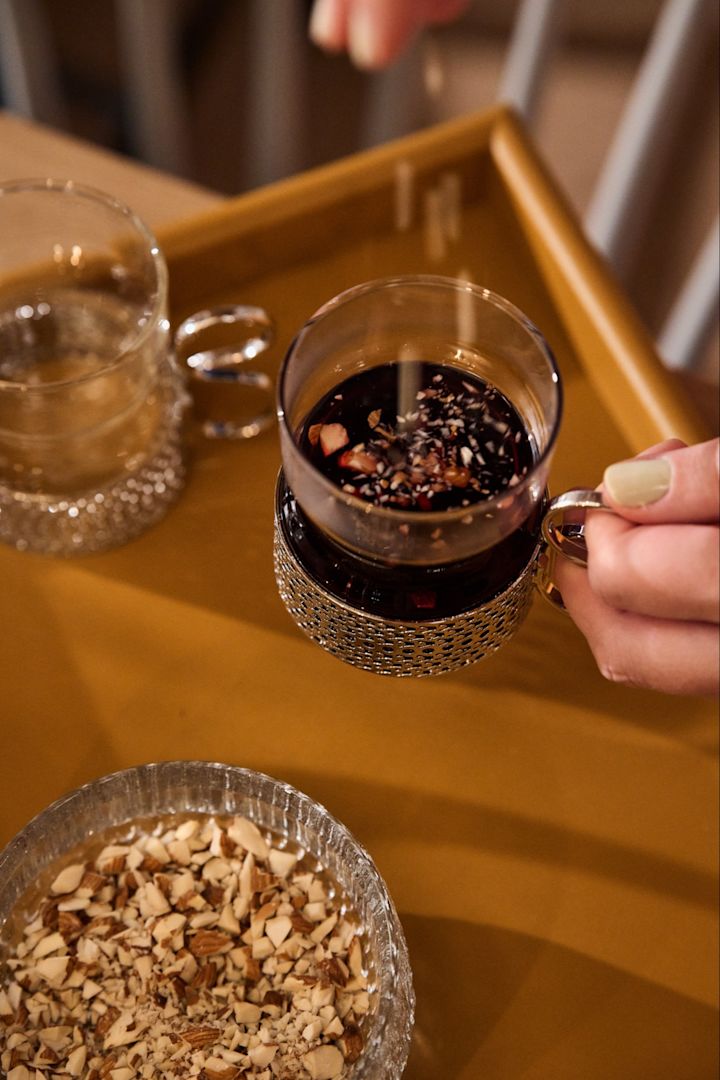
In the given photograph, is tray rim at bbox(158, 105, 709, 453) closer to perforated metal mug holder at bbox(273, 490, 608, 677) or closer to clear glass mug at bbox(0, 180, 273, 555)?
clear glass mug at bbox(0, 180, 273, 555)

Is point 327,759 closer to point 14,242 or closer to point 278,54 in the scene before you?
point 14,242

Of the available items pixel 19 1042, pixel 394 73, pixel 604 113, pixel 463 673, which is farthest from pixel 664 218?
pixel 19 1042

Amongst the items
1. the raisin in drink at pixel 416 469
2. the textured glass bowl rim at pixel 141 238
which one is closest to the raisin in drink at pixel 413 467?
the raisin in drink at pixel 416 469

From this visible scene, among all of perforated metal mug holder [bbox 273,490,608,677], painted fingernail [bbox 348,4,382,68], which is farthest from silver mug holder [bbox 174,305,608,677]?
painted fingernail [bbox 348,4,382,68]

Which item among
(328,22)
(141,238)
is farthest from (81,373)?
(328,22)

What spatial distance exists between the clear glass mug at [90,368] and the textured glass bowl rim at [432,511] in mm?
183

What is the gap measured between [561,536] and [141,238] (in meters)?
0.41

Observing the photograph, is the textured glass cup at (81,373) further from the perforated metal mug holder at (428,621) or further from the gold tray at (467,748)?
the perforated metal mug holder at (428,621)

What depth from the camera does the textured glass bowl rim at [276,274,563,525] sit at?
59 centimetres

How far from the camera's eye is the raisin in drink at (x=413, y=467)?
0.63 metres

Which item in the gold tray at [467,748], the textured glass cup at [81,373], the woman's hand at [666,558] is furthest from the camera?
the textured glass cup at [81,373]

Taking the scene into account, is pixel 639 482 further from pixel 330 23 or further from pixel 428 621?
pixel 330 23

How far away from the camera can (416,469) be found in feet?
2.14

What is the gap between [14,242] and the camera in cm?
95
